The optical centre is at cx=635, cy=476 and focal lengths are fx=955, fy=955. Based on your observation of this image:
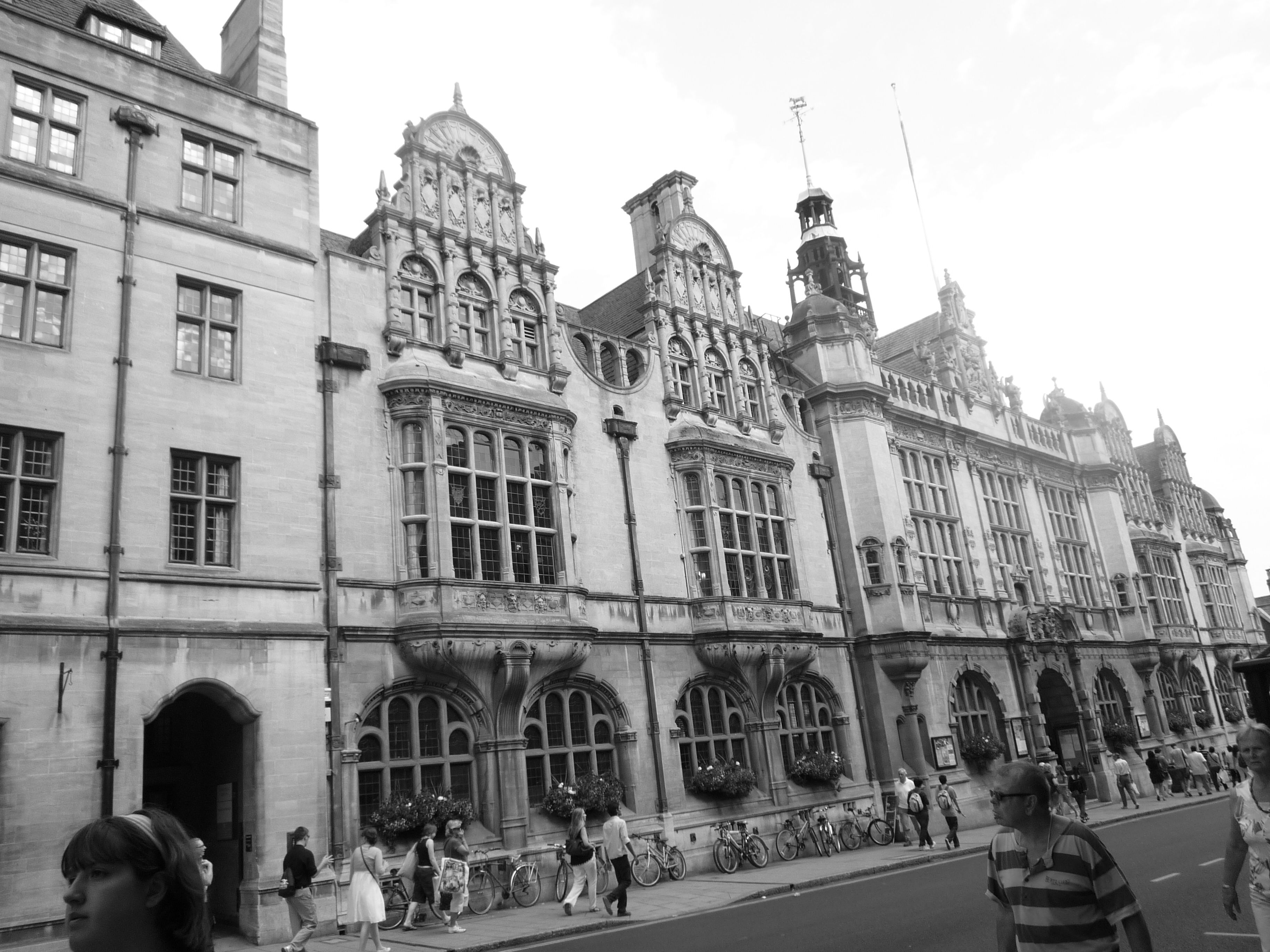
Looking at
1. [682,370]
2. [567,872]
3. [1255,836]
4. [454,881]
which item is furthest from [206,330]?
[1255,836]

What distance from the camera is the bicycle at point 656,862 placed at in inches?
811

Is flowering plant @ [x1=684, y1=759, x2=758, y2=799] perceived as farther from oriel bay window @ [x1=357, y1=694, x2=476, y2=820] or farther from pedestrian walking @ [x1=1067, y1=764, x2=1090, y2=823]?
pedestrian walking @ [x1=1067, y1=764, x2=1090, y2=823]

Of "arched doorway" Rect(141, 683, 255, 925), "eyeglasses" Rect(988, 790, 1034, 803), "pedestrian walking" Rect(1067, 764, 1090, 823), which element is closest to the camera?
"eyeglasses" Rect(988, 790, 1034, 803)

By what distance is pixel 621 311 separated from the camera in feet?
102

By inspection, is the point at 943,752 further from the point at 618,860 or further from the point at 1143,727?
the point at 1143,727

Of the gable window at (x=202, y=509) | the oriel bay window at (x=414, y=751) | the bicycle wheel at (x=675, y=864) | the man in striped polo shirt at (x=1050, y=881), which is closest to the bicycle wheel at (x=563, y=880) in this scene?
the oriel bay window at (x=414, y=751)

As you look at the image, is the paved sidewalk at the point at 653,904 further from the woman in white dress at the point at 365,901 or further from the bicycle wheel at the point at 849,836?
the woman in white dress at the point at 365,901

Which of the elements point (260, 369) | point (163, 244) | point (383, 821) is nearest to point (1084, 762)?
point (383, 821)

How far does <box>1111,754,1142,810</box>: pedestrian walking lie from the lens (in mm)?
32562

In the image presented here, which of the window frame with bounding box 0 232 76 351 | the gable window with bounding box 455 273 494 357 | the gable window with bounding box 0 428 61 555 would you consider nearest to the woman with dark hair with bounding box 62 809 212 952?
the gable window with bounding box 0 428 61 555

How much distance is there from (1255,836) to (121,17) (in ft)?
73.8

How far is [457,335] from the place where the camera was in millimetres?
22594

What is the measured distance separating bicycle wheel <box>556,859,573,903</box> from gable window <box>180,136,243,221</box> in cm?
1460

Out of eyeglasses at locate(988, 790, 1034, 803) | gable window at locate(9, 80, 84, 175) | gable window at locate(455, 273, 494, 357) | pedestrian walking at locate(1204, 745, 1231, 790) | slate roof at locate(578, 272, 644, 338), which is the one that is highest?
slate roof at locate(578, 272, 644, 338)
